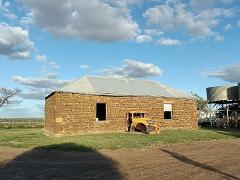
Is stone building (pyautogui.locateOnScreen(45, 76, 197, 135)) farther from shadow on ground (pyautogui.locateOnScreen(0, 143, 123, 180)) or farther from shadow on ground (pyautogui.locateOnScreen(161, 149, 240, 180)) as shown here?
shadow on ground (pyautogui.locateOnScreen(161, 149, 240, 180))

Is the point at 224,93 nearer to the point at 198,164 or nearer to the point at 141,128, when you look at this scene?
the point at 141,128

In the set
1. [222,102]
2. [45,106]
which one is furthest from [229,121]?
[45,106]

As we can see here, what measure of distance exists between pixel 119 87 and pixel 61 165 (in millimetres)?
18313

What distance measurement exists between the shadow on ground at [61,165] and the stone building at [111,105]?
9.11 meters

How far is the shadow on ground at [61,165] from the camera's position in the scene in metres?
10.9

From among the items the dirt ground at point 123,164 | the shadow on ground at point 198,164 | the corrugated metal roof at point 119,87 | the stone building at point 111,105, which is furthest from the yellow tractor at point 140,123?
the shadow on ground at point 198,164

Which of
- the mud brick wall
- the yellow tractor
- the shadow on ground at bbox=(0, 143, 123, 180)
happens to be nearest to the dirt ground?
the shadow on ground at bbox=(0, 143, 123, 180)

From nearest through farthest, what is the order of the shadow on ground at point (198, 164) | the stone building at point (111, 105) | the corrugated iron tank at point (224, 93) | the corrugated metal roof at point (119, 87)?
the shadow on ground at point (198, 164) < the stone building at point (111, 105) < the corrugated metal roof at point (119, 87) < the corrugated iron tank at point (224, 93)

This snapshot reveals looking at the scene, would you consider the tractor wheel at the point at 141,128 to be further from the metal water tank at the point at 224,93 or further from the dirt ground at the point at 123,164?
the metal water tank at the point at 224,93

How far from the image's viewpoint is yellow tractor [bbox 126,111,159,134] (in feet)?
86.3

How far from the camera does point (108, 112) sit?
93.5 ft

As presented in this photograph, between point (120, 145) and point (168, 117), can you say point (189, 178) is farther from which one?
point (168, 117)

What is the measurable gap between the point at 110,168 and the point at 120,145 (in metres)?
6.83

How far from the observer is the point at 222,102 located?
136 ft
